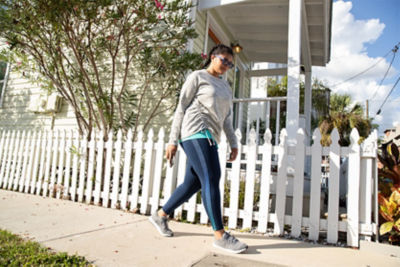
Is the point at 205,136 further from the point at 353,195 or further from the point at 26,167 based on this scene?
the point at 26,167

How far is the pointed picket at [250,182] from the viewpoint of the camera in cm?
299

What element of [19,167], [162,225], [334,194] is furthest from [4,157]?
[334,194]

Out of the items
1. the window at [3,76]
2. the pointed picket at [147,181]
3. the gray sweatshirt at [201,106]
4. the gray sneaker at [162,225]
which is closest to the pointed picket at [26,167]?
the pointed picket at [147,181]

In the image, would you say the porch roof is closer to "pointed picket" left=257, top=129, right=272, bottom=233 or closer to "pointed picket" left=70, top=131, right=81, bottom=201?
"pointed picket" left=257, top=129, right=272, bottom=233

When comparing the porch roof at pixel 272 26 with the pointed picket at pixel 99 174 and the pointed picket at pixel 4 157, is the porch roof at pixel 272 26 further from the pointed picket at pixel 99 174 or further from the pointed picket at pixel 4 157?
the pointed picket at pixel 4 157

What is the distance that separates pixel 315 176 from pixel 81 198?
3.25 m

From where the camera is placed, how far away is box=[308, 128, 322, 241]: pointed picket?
2721 mm

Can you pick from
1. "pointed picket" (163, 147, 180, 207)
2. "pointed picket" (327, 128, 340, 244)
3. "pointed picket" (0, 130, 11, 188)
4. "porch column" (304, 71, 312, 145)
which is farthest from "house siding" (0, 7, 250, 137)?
"pointed picket" (327, 128, 340, 244)

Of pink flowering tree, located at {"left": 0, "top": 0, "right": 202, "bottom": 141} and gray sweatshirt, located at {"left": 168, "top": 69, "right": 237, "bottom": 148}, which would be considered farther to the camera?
pink flowering tree, located at {"left": 0, "top": 0, "right": 202, "bottom": 141}

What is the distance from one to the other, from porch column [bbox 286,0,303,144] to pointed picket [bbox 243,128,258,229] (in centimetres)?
119

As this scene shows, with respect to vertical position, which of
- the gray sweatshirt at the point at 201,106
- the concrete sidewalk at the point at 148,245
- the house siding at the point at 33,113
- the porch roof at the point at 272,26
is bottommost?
the concrete sidewalk at the point at 148,245

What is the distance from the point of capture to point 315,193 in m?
2.78

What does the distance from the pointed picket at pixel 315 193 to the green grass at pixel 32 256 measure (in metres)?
2.09

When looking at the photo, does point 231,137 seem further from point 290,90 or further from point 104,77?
point 104,77
